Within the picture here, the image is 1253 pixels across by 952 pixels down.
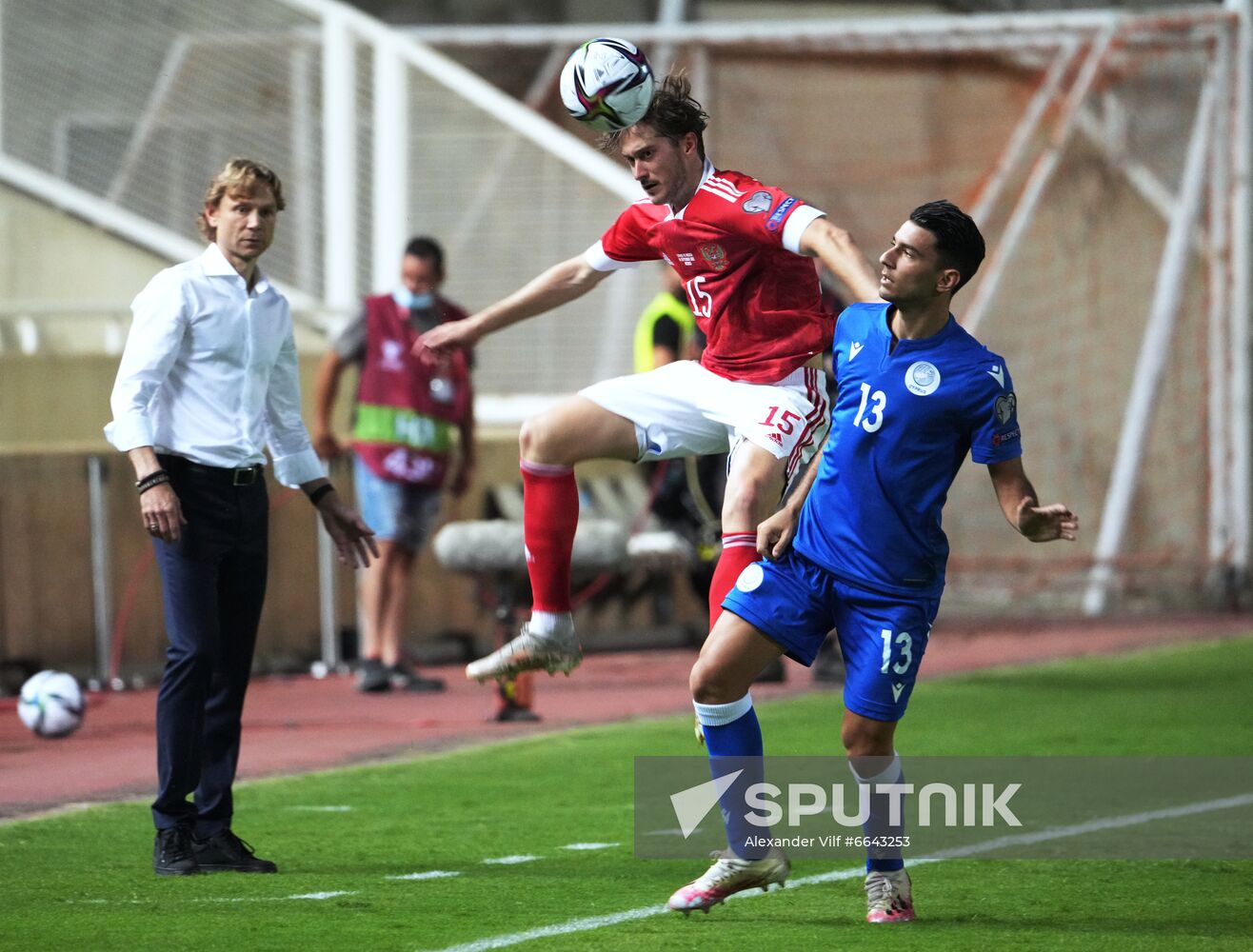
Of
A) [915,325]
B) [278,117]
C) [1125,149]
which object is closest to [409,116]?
[278,117]

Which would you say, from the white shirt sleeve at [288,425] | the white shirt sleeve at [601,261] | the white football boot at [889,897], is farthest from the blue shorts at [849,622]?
the white shirt sleeve at [288,425]

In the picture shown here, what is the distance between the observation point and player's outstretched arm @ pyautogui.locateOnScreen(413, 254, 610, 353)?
7258 millimetres

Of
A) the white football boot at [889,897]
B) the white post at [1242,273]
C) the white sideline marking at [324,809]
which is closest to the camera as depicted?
the white football boot at [889,897]

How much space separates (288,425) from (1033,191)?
485 inches

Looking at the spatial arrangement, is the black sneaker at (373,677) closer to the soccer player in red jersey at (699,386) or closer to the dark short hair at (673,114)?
the soccer player in red jersey at (699,386)

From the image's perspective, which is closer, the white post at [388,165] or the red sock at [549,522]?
the red sock at [549,522]

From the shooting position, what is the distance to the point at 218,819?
23.2ft

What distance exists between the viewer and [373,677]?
42.9ft

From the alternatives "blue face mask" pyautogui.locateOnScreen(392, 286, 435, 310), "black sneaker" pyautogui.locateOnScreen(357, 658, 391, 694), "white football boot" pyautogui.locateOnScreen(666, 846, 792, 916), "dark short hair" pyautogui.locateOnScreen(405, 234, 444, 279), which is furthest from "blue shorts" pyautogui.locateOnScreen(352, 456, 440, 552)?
"white football boot" pyautogui.locateOnScreen(666, 846, 792, 916)

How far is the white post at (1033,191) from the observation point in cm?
1842

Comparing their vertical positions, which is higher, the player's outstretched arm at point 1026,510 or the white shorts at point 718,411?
the white shorts at point 718,411

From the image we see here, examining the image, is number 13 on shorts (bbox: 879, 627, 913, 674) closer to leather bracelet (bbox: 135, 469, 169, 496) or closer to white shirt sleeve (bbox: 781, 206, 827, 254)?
white shirt sleeve (bbox: 781, 206, 827, 254)

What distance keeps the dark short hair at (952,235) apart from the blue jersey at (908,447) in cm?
18

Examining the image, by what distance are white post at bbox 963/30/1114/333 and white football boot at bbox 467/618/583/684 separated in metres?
11.9
